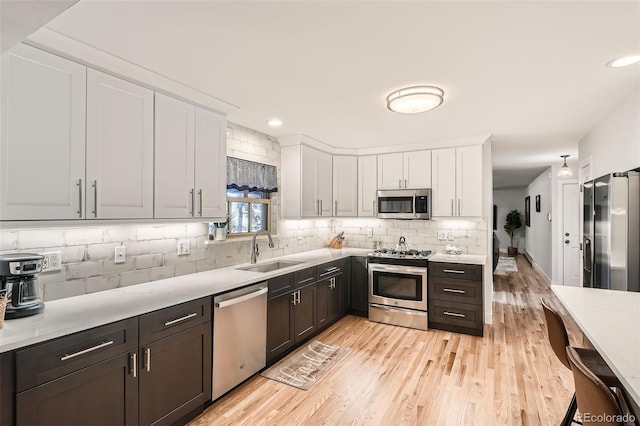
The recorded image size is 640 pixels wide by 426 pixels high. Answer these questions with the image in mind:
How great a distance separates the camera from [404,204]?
14.9 ft

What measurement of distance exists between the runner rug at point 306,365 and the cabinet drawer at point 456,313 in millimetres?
1298

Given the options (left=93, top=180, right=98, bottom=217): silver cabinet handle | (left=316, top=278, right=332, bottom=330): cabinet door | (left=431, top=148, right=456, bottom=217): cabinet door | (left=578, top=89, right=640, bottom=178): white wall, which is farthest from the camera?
(left=431, top=148, right=456, bottom=217): cabinet door

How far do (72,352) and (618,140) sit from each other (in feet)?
14.4

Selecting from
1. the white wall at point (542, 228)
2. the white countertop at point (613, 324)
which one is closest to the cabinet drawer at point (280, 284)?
the white countertop at point (613, 324)

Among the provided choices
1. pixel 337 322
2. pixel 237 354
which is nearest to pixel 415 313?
pixel 337 322

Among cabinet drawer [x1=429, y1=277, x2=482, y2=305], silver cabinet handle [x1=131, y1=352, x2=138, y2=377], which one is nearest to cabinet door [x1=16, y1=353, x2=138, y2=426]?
silver cabinet handle [x1=131, y1=352, x2=138, y2=377]

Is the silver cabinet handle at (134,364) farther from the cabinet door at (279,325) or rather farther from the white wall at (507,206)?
the white wall at (507,206)

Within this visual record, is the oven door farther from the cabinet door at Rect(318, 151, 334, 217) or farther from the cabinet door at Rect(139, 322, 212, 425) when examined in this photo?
the cabinet door at Rect(139, 322, 212, 425)

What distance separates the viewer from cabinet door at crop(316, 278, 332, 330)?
3781 millimetres

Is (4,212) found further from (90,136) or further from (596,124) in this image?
(596,124)

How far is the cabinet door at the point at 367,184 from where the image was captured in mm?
4832

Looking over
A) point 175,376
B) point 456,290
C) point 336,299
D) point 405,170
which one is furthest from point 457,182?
point 175,376

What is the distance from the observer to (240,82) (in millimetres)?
2443

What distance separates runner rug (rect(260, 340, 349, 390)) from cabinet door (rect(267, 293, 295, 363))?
0.12 metres
